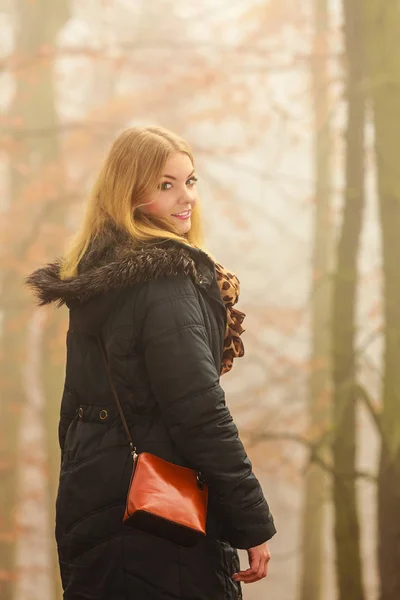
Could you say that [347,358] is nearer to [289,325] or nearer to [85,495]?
[289,325]

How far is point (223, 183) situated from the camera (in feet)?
→ 9.80

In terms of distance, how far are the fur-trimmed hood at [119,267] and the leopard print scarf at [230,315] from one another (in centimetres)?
12

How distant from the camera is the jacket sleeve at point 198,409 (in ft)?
3.85

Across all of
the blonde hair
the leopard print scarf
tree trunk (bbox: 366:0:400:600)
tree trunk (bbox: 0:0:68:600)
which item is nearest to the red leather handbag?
the leopard print scarf

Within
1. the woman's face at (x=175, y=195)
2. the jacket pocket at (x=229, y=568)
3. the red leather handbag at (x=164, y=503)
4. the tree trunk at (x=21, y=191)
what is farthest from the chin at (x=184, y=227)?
the tree trunk at (x=21, y=191)

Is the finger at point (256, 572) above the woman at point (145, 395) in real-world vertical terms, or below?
below

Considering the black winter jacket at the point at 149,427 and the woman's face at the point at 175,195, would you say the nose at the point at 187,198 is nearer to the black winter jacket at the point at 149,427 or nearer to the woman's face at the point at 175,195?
the woman's face at the point at 175,195

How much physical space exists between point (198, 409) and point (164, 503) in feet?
0.55

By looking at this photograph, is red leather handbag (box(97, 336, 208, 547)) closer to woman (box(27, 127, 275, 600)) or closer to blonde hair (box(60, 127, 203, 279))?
woman (box(27, 127, 275, 600))

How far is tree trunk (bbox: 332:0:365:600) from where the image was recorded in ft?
8.97

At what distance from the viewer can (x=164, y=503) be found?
45.4 inches

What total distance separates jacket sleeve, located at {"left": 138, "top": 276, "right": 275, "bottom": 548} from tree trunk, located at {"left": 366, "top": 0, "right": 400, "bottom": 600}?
1.55 metres

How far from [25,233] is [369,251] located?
4.92 feet

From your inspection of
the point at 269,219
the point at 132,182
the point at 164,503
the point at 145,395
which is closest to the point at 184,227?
the point at 132,182
